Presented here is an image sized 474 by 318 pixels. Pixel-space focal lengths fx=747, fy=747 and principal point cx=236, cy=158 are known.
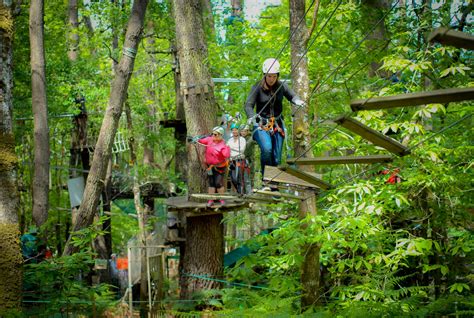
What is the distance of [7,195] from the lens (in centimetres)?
741

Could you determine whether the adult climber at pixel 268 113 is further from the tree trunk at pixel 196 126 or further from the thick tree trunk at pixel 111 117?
the thick tree trunk at pixel 111 117

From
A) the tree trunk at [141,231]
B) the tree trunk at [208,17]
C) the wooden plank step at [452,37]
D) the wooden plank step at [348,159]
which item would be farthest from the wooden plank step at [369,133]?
the tree trunk at [208,17]

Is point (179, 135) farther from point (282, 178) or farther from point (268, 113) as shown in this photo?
point (282, 178)

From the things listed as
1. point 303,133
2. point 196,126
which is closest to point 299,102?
point 303,133

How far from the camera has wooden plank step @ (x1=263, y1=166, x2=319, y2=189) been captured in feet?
27.8

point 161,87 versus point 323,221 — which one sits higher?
point 161,87

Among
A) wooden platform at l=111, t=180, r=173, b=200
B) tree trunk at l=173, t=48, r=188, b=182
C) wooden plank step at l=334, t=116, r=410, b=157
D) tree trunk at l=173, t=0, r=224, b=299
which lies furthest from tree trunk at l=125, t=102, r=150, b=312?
wooden plank step at l=334, t=116, r=410, b=157

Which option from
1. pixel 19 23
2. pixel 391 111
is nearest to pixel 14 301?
pixel 391 111

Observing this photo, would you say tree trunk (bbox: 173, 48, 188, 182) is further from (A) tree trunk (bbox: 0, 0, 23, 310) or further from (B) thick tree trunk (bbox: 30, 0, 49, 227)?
(A) tree trunk (bbox: 0, 0, 23, 310)

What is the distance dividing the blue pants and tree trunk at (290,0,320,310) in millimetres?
362

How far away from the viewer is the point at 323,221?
30.7 feet

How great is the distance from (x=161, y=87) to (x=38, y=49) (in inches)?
609

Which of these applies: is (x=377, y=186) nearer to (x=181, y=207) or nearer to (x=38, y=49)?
(x=181, y=207)

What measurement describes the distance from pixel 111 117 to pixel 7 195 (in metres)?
6.46
